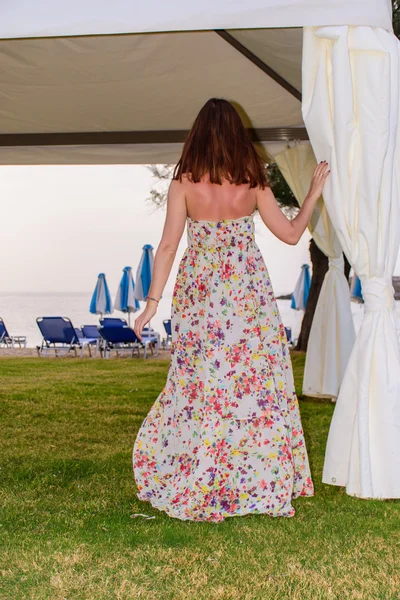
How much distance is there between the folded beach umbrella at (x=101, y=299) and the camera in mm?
18203

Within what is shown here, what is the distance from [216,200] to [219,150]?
0.21 m

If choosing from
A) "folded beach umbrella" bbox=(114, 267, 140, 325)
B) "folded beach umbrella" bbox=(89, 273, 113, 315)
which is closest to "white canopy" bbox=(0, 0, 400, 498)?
"folded beach umbrella" bbox=(114, 267, 140, 325)

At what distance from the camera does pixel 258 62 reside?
470 centimetres

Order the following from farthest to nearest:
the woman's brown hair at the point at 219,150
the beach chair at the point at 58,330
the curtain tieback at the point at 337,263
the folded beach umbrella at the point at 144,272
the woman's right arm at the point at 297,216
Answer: the folded beach umbrella at the point at 144,272 → the beach chair at the point at 58,330 → the curtain tieback at the point at 337,263 → the woman's right arm at the point at 297,216 → the woman's brown hair at the point at 219,150

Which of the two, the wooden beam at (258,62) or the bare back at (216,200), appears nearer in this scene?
the bare back at (216,200)

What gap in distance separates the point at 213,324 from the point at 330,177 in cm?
79

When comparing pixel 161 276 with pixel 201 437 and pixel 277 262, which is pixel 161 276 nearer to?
pixel 201 437

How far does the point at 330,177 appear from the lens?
3.13 m

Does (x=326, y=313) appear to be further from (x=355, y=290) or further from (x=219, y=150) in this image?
(x=355, y=290)

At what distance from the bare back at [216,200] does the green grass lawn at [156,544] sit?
1249 millimetres

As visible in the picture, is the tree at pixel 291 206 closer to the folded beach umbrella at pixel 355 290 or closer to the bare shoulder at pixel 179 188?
the folded beach umbrella at pixel 355 290

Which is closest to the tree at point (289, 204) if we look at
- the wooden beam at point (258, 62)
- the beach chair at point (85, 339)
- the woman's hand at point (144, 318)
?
the beach chair at point (85, 339)

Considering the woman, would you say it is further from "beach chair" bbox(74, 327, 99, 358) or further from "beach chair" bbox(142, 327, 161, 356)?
"beach chair" bbox(74, 327, 99, 358)

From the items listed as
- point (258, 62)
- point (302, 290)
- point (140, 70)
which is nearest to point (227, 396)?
point (258, 62)
